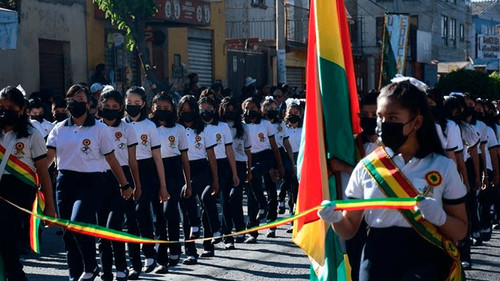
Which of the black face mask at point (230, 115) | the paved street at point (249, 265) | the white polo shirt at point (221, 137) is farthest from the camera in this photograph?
the black face mask at point (230, 115)

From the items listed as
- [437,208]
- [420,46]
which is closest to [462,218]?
[437,208]

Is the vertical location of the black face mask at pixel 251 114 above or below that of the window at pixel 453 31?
below

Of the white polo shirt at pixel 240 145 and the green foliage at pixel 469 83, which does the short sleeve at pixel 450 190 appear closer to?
the white polo shirt at pixel 240 145

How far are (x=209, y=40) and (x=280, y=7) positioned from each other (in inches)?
164

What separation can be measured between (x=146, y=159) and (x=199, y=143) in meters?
1.39

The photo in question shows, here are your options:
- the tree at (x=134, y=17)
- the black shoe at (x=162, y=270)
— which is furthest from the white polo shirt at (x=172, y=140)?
the tree at (x=134, y=17)

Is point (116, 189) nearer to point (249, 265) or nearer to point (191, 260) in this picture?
point (191, 260)

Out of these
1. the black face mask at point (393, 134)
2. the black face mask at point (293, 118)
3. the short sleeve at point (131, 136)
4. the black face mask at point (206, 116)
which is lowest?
the black face mask at point (293, 118)

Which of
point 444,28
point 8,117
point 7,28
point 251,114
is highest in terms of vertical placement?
point 444,28

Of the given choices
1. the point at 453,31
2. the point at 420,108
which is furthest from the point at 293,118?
the point at 453,31

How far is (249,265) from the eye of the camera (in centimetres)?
1175

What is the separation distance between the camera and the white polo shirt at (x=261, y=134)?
14.6 m

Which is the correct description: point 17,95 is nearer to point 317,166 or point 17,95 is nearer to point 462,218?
point 317,166

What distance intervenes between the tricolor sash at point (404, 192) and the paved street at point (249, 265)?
16.9 ft
